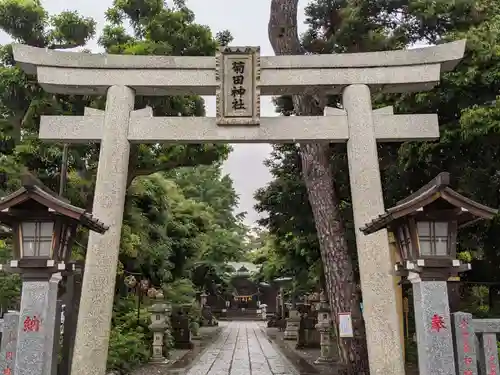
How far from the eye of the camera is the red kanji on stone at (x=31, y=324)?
5.12 metres

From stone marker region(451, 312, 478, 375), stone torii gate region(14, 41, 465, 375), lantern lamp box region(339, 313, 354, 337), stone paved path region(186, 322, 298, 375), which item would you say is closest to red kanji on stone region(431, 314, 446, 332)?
stone marker region(451, 312, 478, 375)

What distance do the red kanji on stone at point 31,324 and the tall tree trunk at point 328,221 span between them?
17.6 feet

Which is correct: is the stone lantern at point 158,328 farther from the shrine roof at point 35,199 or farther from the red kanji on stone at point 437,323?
the red kanji on stone at point 437,323

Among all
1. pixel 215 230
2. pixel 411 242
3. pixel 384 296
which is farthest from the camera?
pixel 215 230

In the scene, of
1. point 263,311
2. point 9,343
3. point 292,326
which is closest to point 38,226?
point 9,343

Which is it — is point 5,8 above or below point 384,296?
above

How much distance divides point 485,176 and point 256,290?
35161 mm

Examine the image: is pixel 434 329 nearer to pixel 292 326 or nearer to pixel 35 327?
pixel 35 327

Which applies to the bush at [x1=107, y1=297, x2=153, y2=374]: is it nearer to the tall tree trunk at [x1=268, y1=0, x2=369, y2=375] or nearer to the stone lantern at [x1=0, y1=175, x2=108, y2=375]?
the tall tree trunk at [x1=268, y1=0, x2=369, y2=375]

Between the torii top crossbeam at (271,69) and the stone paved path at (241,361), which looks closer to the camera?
the torii top crossbeam at (271,69)

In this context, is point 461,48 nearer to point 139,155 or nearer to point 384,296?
point 384,296

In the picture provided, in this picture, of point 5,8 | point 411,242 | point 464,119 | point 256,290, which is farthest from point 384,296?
point 256,290

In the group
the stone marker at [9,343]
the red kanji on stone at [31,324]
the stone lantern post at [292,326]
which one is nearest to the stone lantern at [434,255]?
the red kanji on stone at [31,324]

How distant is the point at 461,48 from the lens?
806cm
